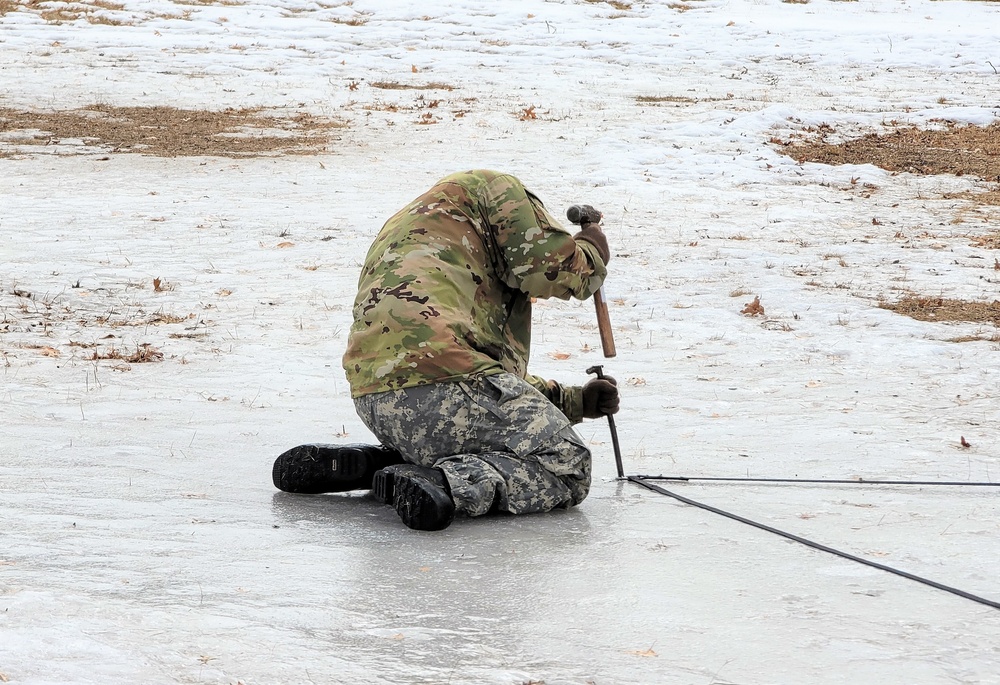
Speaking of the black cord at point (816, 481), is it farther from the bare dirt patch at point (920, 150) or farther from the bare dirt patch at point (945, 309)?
the bare dirt patch at point (920, 150)

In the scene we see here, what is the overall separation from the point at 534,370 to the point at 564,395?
270 centimetres

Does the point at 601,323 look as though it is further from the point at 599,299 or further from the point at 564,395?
the point at 564,395

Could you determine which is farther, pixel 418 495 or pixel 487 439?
pixel 487 439

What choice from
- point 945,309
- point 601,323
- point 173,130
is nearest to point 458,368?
point 601,323

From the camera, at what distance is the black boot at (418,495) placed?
4.43m

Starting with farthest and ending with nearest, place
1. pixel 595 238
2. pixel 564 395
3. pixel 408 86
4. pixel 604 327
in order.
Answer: pixel 408 86, pixel 604 327, pixel 564 395, pixel 595 238

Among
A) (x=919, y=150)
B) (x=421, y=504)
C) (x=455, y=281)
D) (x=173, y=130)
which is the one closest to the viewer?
(x=421, y=504)

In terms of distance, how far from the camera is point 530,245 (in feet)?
15.8

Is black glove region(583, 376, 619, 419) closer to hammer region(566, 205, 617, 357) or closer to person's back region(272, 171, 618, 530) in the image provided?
hammer region(566, 205, 617, 357)

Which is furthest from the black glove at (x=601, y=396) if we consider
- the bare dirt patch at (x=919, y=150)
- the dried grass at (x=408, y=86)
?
the dried grass at (x=408, y=86)

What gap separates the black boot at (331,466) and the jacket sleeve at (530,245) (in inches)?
36.4

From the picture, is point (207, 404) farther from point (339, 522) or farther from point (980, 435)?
point (980, 435)

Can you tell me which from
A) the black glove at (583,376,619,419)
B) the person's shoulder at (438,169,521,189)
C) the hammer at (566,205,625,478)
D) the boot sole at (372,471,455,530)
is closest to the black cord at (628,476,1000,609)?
the hammer at (566,205,625,478)

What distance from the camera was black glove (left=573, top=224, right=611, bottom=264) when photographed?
5.14m
